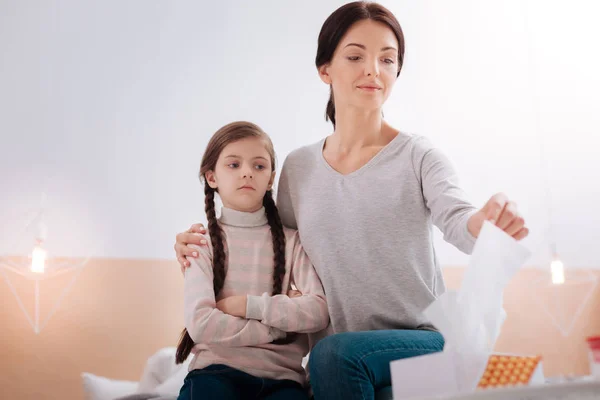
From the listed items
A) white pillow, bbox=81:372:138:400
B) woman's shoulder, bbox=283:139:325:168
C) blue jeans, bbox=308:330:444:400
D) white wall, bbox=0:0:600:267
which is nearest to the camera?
blue jeans, bbox=308:330:444:400

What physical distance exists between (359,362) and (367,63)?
64cm

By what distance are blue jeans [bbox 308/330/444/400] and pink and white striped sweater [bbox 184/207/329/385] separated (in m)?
0.15

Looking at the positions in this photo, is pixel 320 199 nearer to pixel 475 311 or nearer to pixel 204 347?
pixel 204 347

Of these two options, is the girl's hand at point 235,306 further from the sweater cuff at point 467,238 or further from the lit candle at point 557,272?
the lit candle at point 557,272

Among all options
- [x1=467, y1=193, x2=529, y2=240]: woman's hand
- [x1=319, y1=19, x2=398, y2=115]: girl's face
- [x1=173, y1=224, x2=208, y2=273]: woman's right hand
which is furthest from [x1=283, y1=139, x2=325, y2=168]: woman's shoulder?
[x1=467, y1=193, x2=529, y2=240]: woman's hand

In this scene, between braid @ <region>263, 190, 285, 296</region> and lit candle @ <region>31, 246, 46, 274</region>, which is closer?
braid @ <region>263, 190, 285, 296</region>

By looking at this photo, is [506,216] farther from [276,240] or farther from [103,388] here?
[103,388]

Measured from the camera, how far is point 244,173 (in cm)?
140

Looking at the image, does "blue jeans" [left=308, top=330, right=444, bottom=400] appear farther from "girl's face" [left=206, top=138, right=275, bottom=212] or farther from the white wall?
the white wall

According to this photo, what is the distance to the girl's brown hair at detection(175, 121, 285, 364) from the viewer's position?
1.35 m

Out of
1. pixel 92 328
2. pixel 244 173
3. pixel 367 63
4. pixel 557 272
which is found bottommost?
pixel 92 328

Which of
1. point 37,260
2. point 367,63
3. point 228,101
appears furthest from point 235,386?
point 228,101

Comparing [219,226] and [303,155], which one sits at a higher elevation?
[303,155]

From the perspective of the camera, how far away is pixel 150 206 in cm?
253
